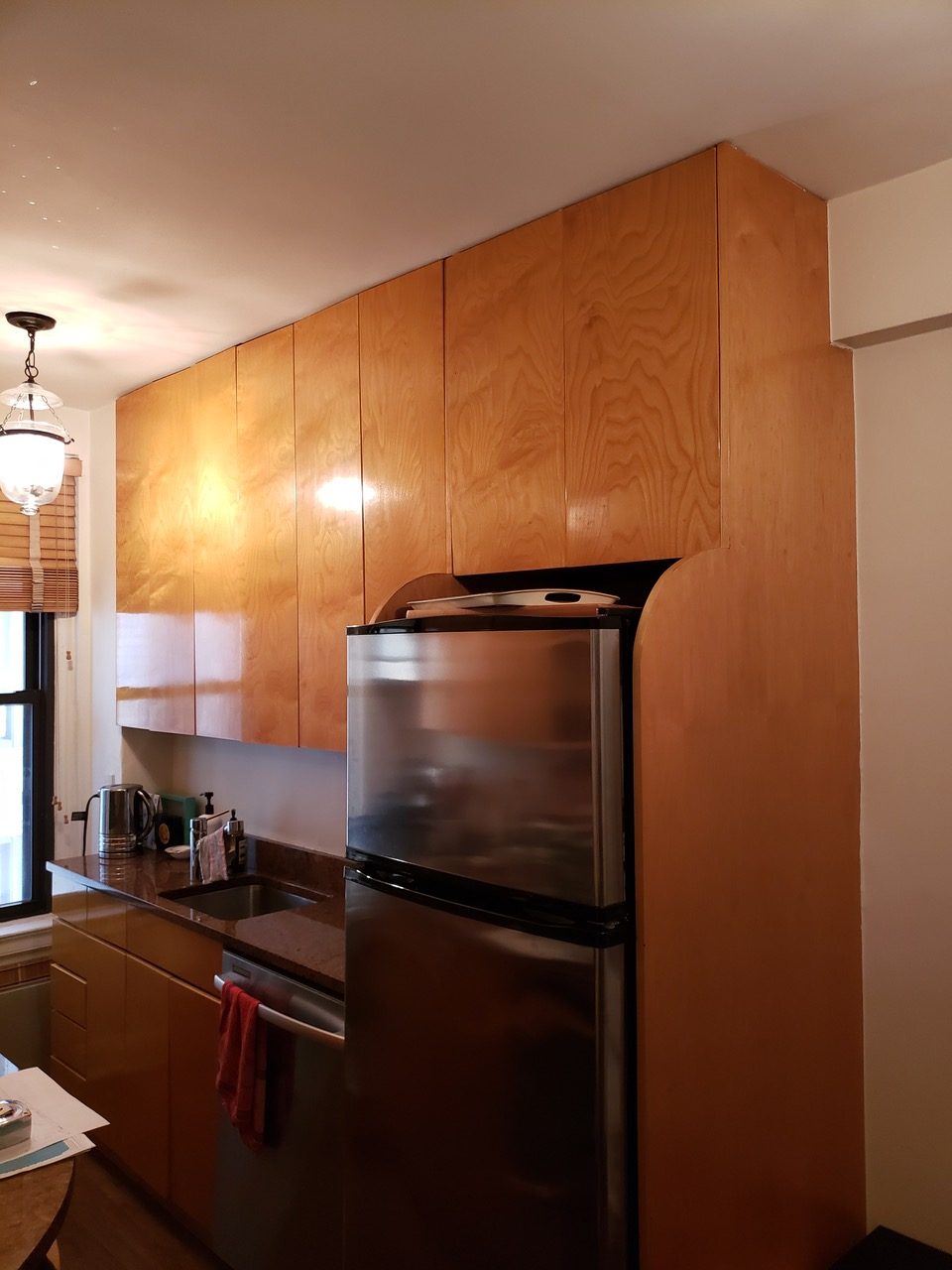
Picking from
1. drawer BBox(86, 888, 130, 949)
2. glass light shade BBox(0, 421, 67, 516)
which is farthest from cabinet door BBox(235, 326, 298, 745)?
drawer BBox(86, 888, 130, 949)

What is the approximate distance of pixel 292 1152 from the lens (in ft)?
7.14

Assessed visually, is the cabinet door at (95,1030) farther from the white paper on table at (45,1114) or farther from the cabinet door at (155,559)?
the white paper on table at (45,1114)

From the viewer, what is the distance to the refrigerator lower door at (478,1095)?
1.48 metres

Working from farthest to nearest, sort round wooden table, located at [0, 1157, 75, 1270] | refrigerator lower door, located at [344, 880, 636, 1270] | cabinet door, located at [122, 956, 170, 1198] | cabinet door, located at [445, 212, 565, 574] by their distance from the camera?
cabinet door, located at [122, 956, 170, 1198], cabinet door, located at [445, 212, 565, 574], refrigerator lower door, located at [344, 880, 636, 1270], round wooden table, located at [0, 1157, 75, 1270]

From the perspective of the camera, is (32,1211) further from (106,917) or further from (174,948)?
(106,917)

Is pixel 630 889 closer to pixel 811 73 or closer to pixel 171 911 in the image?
pixel 811 73

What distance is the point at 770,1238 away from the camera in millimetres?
1709

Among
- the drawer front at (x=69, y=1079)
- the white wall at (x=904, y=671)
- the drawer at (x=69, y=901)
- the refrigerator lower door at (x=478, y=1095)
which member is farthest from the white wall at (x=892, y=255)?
the drawer front at (x=69, y=1079)

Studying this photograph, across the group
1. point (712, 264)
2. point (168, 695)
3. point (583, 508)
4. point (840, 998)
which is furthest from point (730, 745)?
point (168, 695)

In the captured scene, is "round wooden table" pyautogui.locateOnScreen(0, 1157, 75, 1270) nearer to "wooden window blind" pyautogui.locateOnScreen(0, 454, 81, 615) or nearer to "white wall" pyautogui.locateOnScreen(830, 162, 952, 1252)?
"white wall" pyautogui.locateOnScreen(830, 162, 952, 1252)

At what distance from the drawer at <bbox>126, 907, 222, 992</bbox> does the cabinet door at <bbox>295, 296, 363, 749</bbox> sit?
60 centimetres

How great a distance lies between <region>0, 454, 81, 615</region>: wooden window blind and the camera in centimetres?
346

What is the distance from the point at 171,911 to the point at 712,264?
7.01 ft

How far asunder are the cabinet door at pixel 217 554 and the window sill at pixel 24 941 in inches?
44.1
